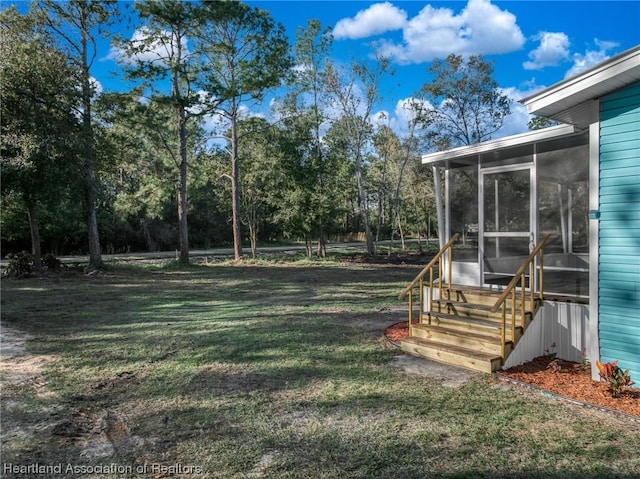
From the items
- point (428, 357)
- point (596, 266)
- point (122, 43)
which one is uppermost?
point (122, 43)

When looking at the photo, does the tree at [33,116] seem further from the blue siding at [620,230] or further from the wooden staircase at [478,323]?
the blue siding at [620,230]

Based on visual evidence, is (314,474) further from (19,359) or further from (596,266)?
(19,359)

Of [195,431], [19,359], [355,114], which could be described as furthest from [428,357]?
[355,114]

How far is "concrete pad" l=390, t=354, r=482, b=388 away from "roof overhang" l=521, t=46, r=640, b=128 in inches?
120

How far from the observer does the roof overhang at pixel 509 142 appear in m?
5.15

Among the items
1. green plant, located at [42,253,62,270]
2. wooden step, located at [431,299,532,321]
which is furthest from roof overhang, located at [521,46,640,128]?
green plant, located at [42,253,62,270]

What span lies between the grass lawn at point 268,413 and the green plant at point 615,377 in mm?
519

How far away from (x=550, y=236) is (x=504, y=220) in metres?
0.79

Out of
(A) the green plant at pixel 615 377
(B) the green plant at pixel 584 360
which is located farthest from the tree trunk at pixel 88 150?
(A) the green plant at pixel 615 377

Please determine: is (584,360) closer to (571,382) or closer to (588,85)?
(571,382)

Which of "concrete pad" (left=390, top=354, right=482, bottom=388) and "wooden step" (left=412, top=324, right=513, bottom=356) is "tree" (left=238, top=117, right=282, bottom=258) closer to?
"wooden step" (left=412, top=324, right=513, bottom=356)

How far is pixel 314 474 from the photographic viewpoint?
257 centimetres

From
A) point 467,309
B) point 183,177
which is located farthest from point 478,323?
point 183,177

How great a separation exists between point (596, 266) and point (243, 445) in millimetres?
3827
